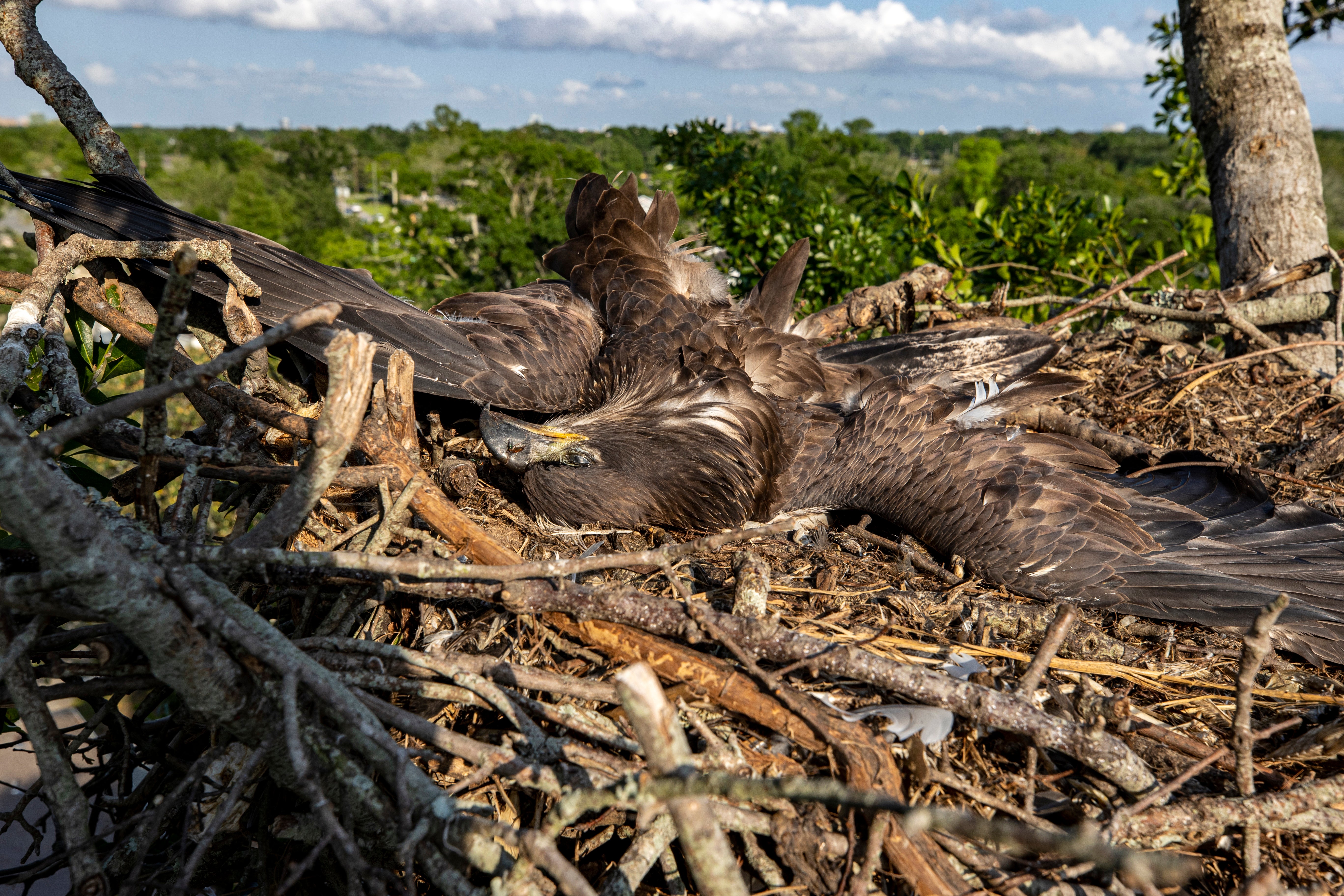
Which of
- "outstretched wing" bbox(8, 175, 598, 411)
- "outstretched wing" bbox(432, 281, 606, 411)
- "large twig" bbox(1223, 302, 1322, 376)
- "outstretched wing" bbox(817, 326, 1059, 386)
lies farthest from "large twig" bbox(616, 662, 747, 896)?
"large twig" bbox(1223, 302, 1322, 376)

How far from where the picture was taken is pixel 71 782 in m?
1.64

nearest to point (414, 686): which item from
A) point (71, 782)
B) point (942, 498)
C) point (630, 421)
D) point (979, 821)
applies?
point (71, 782)

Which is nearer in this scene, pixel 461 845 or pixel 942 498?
pixel 461 845

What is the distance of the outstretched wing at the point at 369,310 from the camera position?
2.79 m

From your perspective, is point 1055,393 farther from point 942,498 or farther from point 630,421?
point 630,421

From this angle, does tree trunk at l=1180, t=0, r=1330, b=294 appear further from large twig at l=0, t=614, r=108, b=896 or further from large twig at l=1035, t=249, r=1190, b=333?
large twig at l=0, t=614, r=108, b=896

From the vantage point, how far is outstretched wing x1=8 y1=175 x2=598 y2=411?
2787 mm

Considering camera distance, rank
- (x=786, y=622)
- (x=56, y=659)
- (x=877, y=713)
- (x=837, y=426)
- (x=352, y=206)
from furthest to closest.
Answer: (x=352, y=206) → (x=837, y=426) → (x=786, y=622) → (x=877, y=713) → (x=56, y=659)

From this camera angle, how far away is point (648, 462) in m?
3.32

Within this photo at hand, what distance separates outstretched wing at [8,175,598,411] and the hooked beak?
294 millimetres

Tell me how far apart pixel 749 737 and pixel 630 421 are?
1.71 meters

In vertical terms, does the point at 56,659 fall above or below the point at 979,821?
below

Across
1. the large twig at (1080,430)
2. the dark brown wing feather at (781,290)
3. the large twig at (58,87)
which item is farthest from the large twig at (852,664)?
the large twig at (58,87)

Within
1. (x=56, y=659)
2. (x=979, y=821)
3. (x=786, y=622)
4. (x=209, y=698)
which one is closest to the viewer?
(x=979, y=821)
